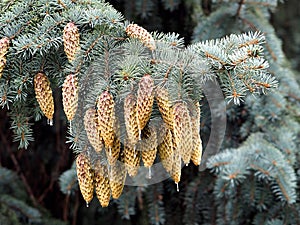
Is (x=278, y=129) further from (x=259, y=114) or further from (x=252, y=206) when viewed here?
(x=252, y=206)

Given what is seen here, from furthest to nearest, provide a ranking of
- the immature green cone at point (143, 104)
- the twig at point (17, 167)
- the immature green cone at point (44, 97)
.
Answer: the twig at point (17, 167) < the immature green cone at point (44, 97) < the immature green cone at point (143, 104)

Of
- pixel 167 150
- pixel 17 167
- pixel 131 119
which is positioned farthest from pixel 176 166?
pixel 17 167

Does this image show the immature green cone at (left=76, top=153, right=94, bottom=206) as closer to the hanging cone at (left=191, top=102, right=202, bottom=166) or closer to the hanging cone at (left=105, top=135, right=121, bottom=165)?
the hanging cone at (left=105, top=135, right=121, bottom=165)

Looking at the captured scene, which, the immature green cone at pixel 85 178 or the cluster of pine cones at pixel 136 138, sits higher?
the cluster of pine cones at pixel 136 138

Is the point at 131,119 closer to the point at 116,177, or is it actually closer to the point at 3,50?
the point at 116,177

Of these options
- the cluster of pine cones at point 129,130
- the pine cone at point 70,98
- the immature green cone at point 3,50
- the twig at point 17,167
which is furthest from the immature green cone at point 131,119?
the twig at point 17,167

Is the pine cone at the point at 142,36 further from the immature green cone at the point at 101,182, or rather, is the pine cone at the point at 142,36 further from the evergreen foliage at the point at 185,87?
the immature green cone at the point at 101,182

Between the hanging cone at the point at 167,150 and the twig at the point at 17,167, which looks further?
the twig at the point at 17,167
